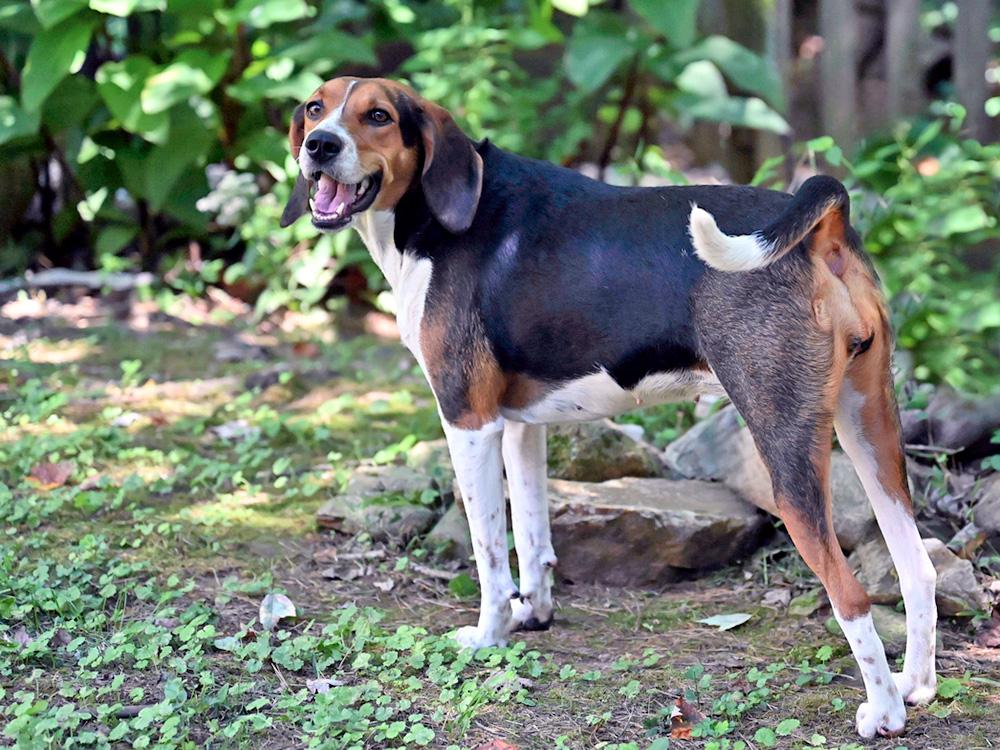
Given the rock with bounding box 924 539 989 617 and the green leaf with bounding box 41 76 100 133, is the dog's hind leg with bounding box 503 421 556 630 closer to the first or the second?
the rock with bounding box 924 539 989 617

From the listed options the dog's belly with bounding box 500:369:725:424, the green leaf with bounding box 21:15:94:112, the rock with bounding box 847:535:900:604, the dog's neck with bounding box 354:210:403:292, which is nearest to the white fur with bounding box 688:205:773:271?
the dog's belly with bounding box 500:369:725:424

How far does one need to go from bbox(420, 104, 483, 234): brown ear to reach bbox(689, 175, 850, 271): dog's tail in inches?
37.9

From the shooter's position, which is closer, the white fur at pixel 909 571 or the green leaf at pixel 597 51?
the white fur at pixel 909 571

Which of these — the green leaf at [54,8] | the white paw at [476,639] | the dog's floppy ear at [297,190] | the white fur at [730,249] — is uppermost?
the white fur at [730,249]

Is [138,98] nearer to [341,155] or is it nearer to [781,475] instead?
[341,155]

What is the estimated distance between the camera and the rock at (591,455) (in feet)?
16.9

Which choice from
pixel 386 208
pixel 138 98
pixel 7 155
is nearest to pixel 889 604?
pixel 386 208

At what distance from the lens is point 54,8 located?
24.6 ft

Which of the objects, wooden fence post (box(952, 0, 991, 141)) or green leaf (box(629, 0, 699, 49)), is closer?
wooden fence post (box(952, 0, 991, 141))

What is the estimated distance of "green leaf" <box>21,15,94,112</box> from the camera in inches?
302

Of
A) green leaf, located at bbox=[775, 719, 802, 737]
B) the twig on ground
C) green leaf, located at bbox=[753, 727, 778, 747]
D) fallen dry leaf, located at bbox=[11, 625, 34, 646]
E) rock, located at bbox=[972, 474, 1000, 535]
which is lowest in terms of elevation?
the twig on ground

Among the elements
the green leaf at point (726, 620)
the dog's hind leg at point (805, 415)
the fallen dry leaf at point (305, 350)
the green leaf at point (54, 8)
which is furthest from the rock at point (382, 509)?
the green leaf at point (54, 8)

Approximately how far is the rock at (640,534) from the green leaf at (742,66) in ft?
12.3

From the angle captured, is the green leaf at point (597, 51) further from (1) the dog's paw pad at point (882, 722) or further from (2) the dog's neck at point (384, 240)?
(1) the dog's paw pad at point (882, 722)
